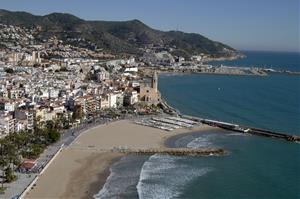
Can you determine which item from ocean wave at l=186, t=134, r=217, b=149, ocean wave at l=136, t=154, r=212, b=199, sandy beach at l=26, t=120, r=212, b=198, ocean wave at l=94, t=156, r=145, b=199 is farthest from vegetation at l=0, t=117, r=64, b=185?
ocean wave at l=186, t=134, r=217, b=149

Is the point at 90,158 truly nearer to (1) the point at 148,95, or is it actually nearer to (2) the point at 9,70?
(1) the point at 148,95

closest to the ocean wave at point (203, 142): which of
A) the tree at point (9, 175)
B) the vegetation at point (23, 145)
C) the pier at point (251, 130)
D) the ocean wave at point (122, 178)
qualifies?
the pier at point (251, 130)

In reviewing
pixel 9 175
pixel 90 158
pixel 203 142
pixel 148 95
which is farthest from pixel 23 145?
pixel 148 95

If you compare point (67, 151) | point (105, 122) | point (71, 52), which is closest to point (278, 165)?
point (67, 151)

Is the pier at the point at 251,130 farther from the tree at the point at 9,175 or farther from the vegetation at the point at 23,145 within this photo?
the tree at the point at 9,175

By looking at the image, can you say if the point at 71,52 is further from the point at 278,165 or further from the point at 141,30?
the point at 278,165
